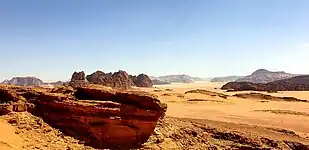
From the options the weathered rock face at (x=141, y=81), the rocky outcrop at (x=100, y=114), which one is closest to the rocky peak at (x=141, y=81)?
the weathered rock face at (x=141, y=81)

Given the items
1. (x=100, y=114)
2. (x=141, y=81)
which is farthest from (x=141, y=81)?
(x=100, y=114)

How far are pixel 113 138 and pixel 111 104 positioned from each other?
3.58 feet

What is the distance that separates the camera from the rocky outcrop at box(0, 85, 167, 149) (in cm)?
1137

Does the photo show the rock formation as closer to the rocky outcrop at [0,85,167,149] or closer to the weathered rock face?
the weathered rock face

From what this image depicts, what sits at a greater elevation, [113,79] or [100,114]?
[113,79]

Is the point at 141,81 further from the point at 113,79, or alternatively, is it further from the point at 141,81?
the point at 113,79

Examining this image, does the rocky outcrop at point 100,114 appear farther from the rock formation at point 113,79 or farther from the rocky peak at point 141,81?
the rocky peak at point 141,81

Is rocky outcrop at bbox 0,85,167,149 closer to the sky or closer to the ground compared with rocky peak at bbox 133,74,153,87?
closer to the ground

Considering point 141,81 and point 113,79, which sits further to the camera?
point 141,81

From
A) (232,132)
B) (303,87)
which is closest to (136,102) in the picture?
(232,132)

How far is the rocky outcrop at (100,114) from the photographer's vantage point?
448 inches

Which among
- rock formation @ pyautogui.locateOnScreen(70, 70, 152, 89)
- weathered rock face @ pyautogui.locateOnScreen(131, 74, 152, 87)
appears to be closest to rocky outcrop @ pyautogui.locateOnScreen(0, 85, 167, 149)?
rock formation @ pyautogui.locateOnScreen(70, 70, 152, 89)

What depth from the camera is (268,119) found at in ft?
88.6

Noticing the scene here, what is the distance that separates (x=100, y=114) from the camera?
37.6 feet
